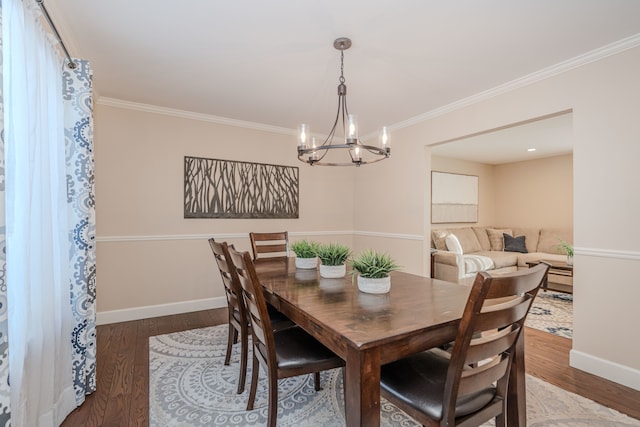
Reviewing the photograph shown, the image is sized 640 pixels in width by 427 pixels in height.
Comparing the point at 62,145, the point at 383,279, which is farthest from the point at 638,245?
the point at 62,145

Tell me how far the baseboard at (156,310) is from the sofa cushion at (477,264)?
3.64m

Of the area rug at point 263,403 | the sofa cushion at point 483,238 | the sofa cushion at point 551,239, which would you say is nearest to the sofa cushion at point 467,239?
the sofa cushion at point 483,238

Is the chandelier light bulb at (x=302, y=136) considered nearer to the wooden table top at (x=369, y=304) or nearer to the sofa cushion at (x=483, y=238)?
the wooden table top at (x=369, y=304)

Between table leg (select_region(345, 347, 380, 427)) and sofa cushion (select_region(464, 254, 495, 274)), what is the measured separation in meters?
4.02

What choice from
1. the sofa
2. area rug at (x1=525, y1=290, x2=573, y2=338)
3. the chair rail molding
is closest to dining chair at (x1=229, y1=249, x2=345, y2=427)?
the chair rail molding

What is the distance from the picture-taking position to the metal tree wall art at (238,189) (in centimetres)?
369

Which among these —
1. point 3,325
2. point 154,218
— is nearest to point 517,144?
point 154,218

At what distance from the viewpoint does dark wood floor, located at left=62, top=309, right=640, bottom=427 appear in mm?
1792

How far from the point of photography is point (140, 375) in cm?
221

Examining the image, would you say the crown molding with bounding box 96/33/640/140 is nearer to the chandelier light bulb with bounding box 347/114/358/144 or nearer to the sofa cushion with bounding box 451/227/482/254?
the chandelier light bulb with bounding box 347/114/358/144

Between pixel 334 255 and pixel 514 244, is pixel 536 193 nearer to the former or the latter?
pixel 514 244

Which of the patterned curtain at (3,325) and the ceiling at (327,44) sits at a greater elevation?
the ceiling at (327,44)

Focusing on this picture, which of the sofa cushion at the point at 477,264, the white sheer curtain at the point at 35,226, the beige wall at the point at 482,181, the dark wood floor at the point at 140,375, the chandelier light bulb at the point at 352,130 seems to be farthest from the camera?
the beige wall at the point at 482,181

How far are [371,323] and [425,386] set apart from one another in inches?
13.9
